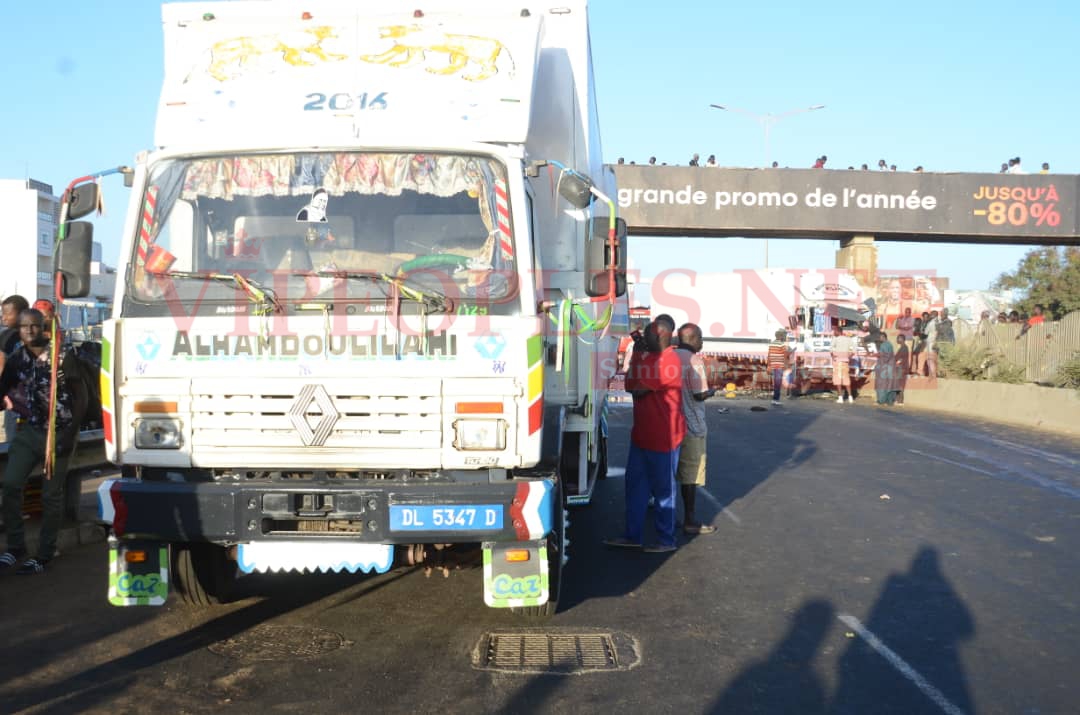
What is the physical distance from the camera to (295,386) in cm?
550

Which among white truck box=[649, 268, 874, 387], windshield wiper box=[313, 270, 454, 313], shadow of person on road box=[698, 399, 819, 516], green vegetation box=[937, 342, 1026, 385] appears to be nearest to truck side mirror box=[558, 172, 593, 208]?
windshield wiper box=[313, 270, 454, 313]

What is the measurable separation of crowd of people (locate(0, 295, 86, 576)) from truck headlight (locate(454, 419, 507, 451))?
3.42 metres

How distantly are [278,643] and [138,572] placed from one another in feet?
2.93

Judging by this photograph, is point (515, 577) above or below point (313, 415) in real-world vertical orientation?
below

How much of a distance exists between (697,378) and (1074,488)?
5.49m

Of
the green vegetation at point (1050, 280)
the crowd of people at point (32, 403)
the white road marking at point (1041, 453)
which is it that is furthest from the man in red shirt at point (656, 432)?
the green vegetation at point (1050, 280)

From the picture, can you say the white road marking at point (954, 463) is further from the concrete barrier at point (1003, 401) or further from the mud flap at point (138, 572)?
the mud flap at point (138, 572)

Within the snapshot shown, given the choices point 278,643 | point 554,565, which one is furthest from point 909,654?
point 278,643

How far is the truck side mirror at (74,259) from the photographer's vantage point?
6.07m

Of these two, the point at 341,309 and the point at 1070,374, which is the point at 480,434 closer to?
the point at 341,309

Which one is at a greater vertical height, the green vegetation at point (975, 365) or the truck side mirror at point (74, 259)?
the truck side mirror at point (74, 259)

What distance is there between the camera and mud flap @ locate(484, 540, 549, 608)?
5.70 m

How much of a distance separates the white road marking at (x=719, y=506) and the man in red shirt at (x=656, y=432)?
155cm

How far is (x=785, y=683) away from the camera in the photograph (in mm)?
5285
